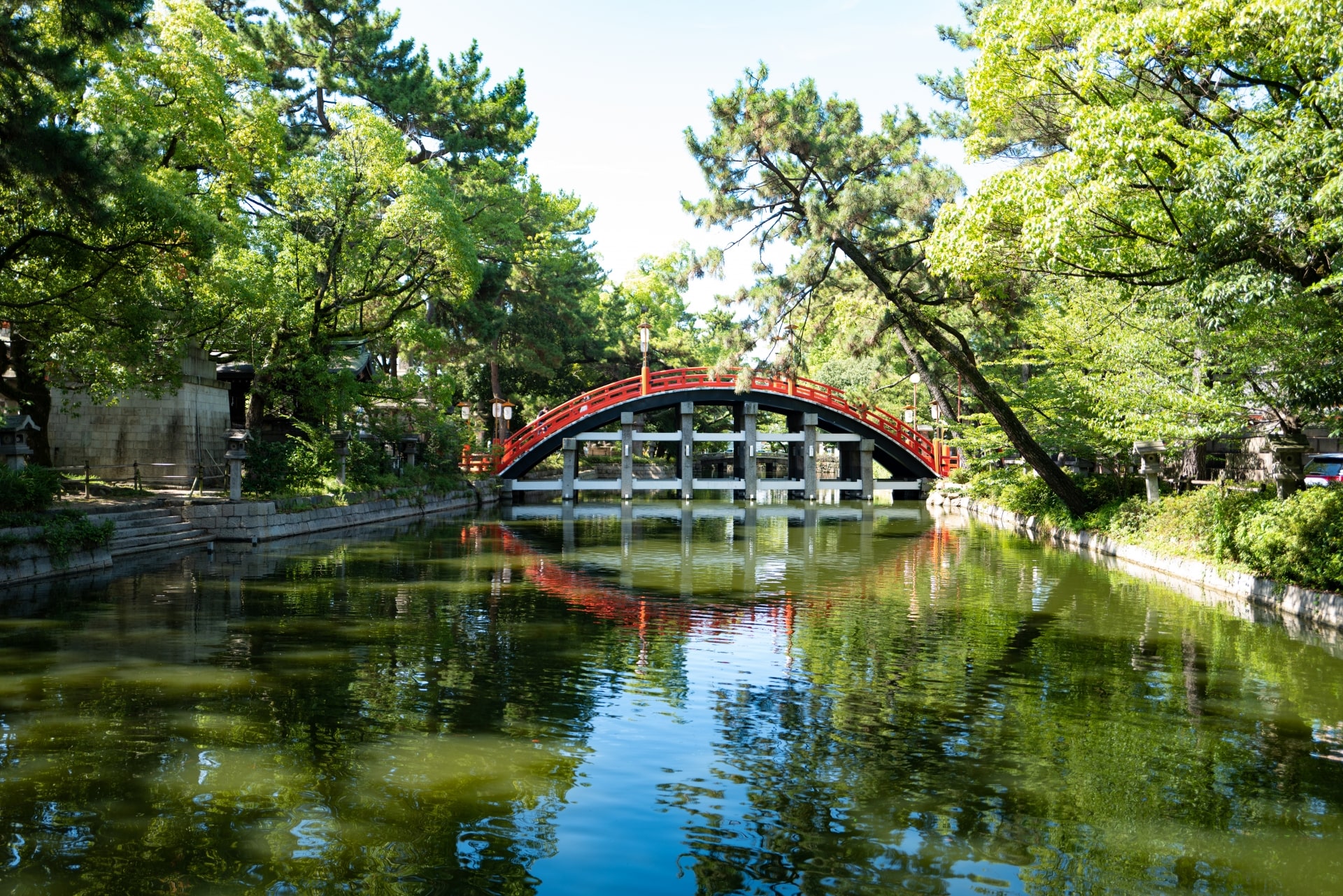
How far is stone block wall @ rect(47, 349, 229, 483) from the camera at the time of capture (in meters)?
22.3

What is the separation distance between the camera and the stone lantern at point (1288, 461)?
13.4 m

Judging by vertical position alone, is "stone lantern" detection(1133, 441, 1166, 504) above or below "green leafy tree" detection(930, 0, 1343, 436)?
below

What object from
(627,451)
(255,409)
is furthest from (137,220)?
(627,451)

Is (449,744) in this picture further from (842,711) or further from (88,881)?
(842,711)

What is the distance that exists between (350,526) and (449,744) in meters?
18.5

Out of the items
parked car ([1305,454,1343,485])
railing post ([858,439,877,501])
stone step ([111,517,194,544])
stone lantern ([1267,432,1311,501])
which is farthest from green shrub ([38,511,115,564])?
railing post ([858,439,877,501])

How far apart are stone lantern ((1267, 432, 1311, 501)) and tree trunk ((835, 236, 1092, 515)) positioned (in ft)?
24.7

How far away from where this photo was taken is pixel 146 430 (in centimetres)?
2336

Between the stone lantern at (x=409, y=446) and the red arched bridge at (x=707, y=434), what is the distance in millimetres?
4274

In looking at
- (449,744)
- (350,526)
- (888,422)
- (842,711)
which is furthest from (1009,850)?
(888,422)

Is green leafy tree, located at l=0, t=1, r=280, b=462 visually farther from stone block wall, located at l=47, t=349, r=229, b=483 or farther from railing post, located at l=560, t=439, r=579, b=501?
railing post, located at l=560, t=439, r=579, b=501

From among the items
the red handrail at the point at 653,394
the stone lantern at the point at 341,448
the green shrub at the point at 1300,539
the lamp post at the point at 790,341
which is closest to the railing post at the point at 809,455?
the red handrail at the point at 653,394

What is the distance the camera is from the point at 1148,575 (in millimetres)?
15797

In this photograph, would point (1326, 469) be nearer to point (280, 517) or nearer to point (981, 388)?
point (981, 388)
